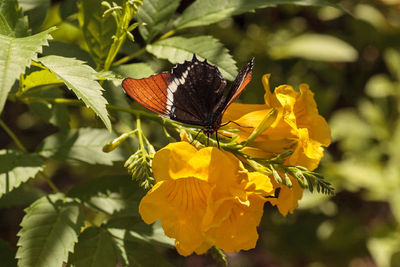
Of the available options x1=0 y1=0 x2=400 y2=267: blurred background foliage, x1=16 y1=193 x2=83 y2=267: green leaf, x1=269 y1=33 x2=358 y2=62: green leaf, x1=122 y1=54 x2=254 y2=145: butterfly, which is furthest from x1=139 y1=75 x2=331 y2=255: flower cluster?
x1=269 y1=33 x2=358 y2=62: green leaf

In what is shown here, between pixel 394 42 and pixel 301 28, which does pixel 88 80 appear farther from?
pixel 394 42

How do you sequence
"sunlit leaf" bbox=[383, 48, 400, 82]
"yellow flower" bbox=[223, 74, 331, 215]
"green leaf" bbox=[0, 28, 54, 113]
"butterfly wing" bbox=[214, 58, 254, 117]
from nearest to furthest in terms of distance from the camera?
1. "green leaf" bbox=[0, 28, 54, 113]
2. "butterfly wing" bbox=[214, 58, 254, 117]
3. "yellow flower" bbox=[223, 74, 331, 215]
4. "sunlit leaf" bbox=[383, 48, 400, 82]

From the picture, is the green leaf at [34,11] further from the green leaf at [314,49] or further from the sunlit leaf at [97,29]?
the green leaf at [314,49]

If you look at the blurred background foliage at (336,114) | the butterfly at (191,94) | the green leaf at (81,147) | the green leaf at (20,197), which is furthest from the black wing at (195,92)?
the blurred background foliage at (336,114)

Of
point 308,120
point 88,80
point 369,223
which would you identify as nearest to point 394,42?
point 369,223

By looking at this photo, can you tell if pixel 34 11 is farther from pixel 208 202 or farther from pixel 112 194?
pixel 208 202

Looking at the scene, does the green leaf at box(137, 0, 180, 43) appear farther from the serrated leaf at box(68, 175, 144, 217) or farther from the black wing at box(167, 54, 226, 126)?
the serrated leaf at box(68, 175, 144, 217)
